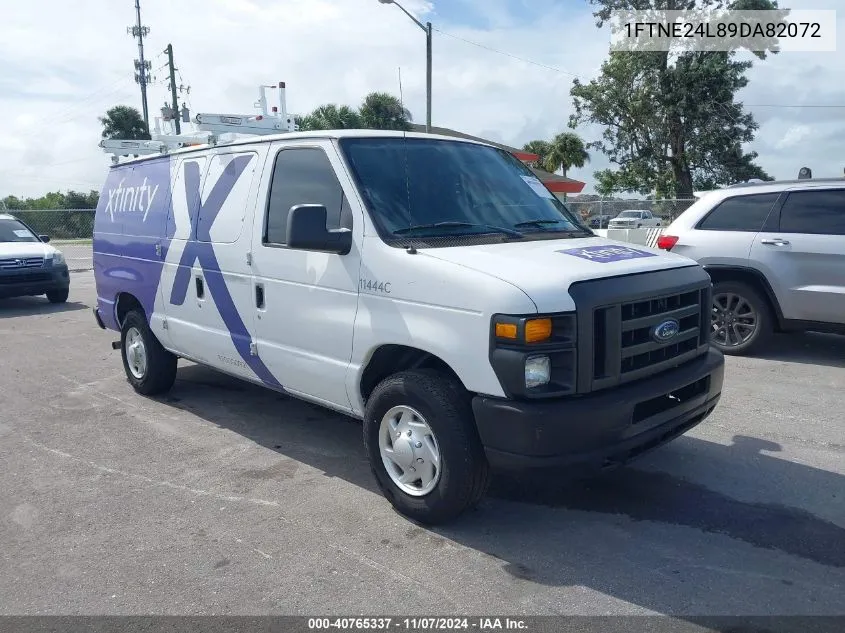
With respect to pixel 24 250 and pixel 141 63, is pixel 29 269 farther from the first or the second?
pixel 141 63

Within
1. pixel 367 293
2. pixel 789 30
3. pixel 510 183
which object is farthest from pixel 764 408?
pixel 789 30

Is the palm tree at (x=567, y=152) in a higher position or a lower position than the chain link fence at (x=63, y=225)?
higher

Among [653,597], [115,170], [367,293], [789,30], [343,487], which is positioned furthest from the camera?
[789,30]

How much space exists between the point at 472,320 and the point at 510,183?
1658mm

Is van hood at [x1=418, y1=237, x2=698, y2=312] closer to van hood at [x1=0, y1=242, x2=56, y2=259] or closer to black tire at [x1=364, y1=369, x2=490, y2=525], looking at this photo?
black tire at [x1=364, y1=369, x2=490, y2=525]

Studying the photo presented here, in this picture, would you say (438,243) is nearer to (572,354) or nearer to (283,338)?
(572,354)

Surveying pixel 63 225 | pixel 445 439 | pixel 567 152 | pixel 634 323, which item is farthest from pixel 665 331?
pixel 567 152

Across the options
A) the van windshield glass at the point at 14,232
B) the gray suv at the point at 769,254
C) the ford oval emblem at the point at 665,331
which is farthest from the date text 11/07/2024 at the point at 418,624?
the van windshield glass at the point at 14,232

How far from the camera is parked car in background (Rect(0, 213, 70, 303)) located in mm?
12516

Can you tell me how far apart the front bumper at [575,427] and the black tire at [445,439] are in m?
0.13

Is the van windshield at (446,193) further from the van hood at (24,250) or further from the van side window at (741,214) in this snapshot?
the van hood at (24,250)

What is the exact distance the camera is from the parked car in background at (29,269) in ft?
41.1

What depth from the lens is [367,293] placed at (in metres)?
4.05

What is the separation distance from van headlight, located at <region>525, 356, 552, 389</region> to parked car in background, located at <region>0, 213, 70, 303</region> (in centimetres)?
1202
